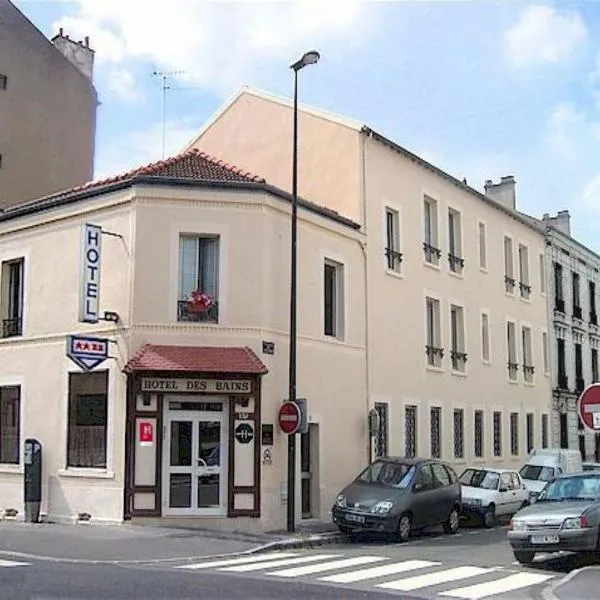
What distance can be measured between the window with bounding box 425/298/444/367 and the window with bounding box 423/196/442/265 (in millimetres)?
1259

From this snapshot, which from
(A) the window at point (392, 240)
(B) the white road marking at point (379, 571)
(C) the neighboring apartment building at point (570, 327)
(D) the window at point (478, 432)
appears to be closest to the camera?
(B) the white road marking at point (379, 571)

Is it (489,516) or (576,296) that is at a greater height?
(576,296)

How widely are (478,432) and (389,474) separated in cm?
1120

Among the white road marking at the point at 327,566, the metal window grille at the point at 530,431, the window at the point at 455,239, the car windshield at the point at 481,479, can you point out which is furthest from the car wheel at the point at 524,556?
the metal window grille at the point at 530,431

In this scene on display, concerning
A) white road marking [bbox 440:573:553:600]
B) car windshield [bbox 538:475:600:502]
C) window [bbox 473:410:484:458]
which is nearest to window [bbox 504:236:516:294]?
window [bbox 473:410:484:458]

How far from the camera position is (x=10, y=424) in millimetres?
21781

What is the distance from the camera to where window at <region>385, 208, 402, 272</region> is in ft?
82.9

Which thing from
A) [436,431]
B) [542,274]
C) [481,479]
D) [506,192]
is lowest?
[481,479]

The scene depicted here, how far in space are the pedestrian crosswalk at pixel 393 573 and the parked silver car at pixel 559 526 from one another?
448 mm

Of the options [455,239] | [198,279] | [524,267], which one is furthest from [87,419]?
[524,267]

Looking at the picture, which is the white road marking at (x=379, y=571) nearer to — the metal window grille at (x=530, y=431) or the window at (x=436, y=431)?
the window at (x=436, y=431)

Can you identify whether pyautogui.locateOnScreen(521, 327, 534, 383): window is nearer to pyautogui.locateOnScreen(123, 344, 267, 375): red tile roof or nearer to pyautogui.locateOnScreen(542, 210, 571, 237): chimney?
pyautogui.locateOnScreen(542, 210, 571, 237): chimney

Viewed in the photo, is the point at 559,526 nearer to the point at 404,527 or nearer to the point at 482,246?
the point at 404,527

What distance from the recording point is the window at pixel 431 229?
27625 millimetres
